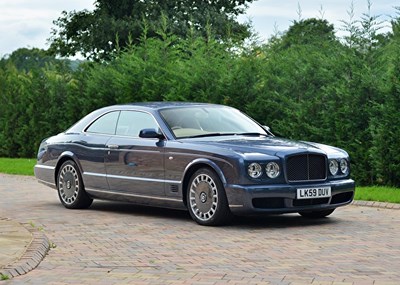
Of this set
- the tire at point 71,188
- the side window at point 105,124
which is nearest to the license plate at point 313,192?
the side window at point 105,124

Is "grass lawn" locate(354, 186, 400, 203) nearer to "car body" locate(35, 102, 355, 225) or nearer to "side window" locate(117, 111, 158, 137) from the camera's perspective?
"car body" locate(35, 102, 355, 225)

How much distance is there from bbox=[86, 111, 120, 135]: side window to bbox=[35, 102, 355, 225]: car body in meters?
0.02

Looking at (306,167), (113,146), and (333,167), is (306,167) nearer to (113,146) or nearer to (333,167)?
(333,167)

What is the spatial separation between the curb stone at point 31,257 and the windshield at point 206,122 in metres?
2.89

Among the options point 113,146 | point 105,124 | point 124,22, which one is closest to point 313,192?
point 113,146

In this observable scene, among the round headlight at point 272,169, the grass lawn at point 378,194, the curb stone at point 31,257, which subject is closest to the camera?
the curb stone at point 31,257

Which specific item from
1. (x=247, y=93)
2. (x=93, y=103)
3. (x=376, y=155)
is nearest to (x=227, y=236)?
(x=376, y=155)

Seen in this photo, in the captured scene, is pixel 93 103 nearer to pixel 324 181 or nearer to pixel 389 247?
pixel 324 181

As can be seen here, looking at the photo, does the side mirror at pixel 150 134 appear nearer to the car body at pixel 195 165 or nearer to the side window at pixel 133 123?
the car body at pixel 195 165

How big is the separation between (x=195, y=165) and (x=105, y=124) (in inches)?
101

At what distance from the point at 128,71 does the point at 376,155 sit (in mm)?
10130

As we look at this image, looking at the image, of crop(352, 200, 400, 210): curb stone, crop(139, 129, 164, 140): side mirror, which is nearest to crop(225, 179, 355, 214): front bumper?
crop(139, 129, 164, 140): side mirror

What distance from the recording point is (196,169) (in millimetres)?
13617

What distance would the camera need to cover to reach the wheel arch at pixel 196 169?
13.1 metres
